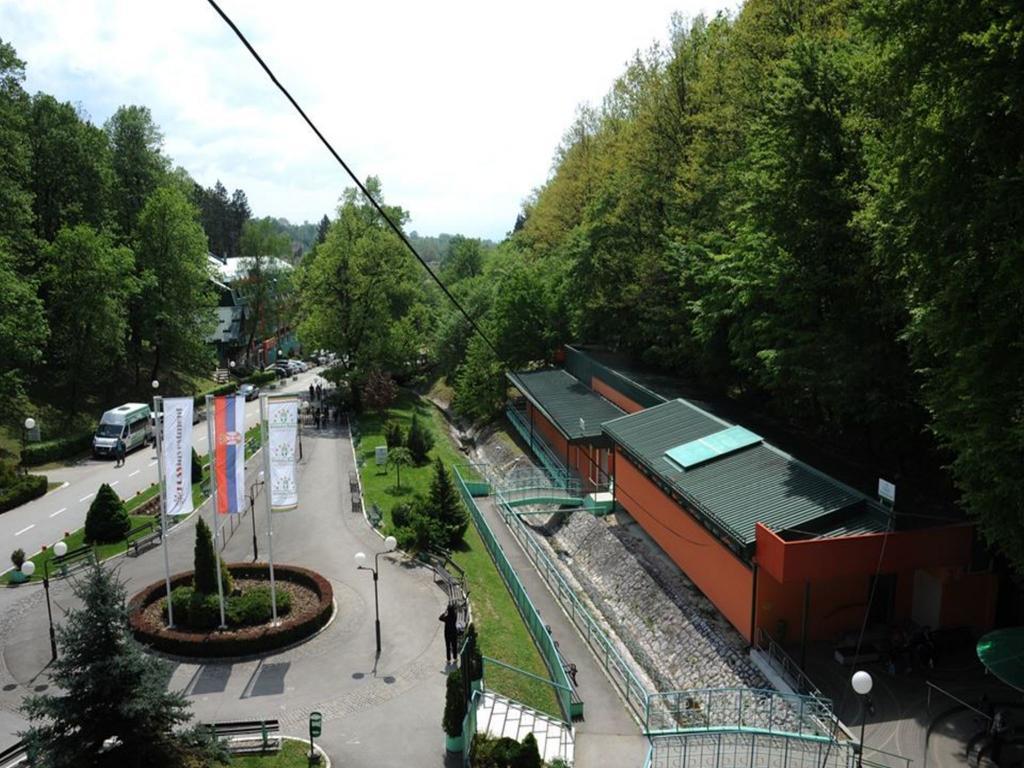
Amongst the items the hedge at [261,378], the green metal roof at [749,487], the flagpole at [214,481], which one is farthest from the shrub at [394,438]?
the hedge at [261,378]

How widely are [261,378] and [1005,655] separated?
62.5m

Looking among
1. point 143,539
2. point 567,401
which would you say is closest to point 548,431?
point 567,401

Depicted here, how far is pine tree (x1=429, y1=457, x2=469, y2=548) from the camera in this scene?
28.1m

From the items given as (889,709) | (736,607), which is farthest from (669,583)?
(889,709)

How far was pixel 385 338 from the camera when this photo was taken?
53781 mm

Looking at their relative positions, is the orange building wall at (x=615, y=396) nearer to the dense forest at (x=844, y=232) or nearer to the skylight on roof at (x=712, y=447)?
the dense forest at (x=844, y=232)

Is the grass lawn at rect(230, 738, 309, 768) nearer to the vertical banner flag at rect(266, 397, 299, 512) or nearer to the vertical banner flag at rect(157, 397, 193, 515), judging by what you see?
the vertical banner flag at rect(266, 397, 299, 512)

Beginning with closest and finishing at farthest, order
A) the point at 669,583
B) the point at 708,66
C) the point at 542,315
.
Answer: the point at 669,583, the point at 708,66, the point at 542,315

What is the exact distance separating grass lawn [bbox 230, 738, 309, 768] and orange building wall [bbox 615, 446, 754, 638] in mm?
12154

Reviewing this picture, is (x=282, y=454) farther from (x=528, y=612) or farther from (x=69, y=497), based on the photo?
(x=69, y=497)

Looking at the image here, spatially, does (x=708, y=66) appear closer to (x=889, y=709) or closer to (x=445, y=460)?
(x=445, y=460)

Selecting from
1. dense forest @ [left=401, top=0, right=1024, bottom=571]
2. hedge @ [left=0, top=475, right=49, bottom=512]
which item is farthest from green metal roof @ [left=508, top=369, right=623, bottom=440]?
hedge @ [left=0, top=475, right=49, bottom=512]

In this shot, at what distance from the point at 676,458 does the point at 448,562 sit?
8.67m

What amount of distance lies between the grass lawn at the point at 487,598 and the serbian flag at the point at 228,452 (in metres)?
7.72
